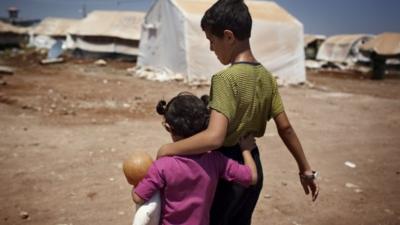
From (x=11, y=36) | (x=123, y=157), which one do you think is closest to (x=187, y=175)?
(x=123, y=157)

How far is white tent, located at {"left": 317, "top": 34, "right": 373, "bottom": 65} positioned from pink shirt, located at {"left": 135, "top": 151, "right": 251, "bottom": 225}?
30978 mm

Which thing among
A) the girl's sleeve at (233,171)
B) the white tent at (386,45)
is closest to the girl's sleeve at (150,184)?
the girl's sleeve at (233,171)

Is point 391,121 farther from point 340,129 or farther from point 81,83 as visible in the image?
point 81,83

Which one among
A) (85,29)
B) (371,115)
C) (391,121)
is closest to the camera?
(391,121)

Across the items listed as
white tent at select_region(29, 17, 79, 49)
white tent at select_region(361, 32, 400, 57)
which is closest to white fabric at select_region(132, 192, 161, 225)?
white tent at select_region(361, 32, 400, 57)

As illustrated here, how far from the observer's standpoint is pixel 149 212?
1749 millimetres

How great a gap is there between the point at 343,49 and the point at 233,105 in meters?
32.5

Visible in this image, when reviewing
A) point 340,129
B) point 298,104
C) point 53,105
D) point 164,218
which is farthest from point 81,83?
point 164,218

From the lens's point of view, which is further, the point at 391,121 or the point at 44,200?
the point at 391,121

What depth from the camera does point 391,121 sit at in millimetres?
8602

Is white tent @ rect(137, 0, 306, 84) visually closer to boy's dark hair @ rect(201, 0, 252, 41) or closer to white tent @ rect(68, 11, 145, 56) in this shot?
white tent @ rect(68, 11, 145, 56)

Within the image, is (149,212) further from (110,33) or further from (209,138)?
(110,33)

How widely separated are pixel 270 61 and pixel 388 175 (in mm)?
11323

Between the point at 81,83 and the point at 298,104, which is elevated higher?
the point at 298,104
